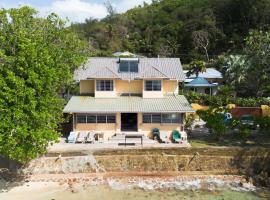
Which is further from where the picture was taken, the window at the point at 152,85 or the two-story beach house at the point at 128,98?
the window at the point at 152,85

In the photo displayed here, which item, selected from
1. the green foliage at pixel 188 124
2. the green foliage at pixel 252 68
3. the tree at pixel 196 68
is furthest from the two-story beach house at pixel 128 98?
the tree at pixel 196 68

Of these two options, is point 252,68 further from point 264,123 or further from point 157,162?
point 157,162

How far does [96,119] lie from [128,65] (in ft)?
25.4

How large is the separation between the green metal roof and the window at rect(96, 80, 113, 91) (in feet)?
3.65

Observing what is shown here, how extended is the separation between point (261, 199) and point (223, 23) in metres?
78.4

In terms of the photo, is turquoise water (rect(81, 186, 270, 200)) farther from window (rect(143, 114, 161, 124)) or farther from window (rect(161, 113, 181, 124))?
window (rect(143, 114, 161, 124))

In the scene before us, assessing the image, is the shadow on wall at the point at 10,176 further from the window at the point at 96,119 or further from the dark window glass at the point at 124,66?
the dark window glass at the point at 124,66

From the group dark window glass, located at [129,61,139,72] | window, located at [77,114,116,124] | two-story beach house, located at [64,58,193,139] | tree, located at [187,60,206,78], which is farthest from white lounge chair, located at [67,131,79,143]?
tree, located at [187,60,206,78]

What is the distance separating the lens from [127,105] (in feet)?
138

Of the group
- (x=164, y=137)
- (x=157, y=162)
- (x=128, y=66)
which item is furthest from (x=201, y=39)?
(x=157, y=162)

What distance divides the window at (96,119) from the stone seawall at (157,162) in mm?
5227

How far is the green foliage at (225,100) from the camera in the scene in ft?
172

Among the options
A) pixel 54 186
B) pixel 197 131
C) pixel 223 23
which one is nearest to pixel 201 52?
pixel 223 23

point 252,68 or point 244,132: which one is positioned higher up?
point 252,68
